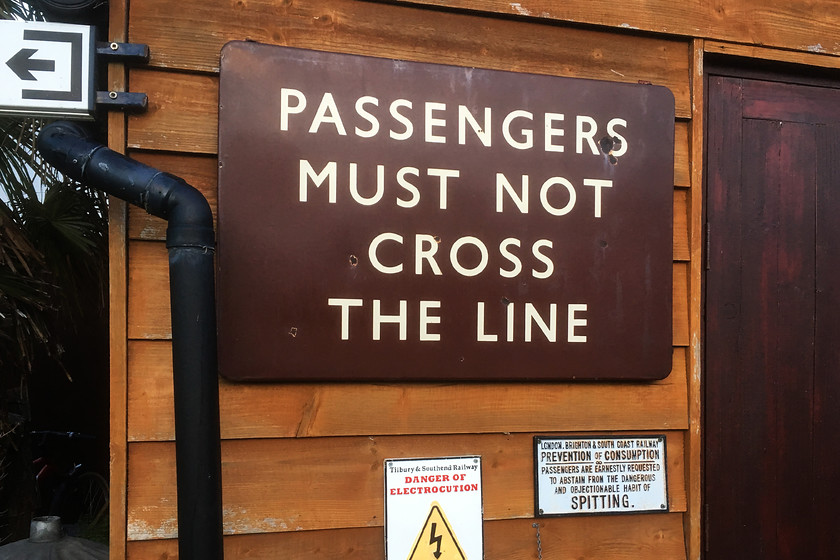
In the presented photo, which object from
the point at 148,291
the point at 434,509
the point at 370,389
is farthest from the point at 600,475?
the point at 148,291

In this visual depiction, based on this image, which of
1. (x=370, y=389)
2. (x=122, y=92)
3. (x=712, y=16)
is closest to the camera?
(x=122, y=92)

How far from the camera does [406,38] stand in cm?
178

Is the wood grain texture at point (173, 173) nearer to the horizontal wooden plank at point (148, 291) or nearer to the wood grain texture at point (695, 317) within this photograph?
the horizontal wooden plank at point (148, 291)

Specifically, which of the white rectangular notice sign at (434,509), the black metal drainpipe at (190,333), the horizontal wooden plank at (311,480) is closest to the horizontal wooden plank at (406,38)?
the black metal drainpipe at (190,333)

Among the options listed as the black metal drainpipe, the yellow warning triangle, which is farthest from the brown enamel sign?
the yellow warning triangle

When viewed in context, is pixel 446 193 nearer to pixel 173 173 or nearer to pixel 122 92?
pixel 173 173

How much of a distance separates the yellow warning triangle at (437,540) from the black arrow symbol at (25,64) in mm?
1522

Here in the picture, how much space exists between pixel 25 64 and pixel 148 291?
2.04ft

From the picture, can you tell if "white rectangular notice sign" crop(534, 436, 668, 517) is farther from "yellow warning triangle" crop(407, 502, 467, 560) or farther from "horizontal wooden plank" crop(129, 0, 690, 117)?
"horizontal wooden plank" crop(129, 0, 690, 117)

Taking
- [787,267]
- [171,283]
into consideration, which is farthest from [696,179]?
[171,283]

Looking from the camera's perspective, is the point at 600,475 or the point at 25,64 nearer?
the point at 25,64

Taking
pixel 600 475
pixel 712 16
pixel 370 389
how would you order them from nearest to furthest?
pixel 370 389
pixel 600 475
pixel 712 16

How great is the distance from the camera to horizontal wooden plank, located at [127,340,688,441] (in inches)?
63.5

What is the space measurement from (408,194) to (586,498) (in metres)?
1.03
